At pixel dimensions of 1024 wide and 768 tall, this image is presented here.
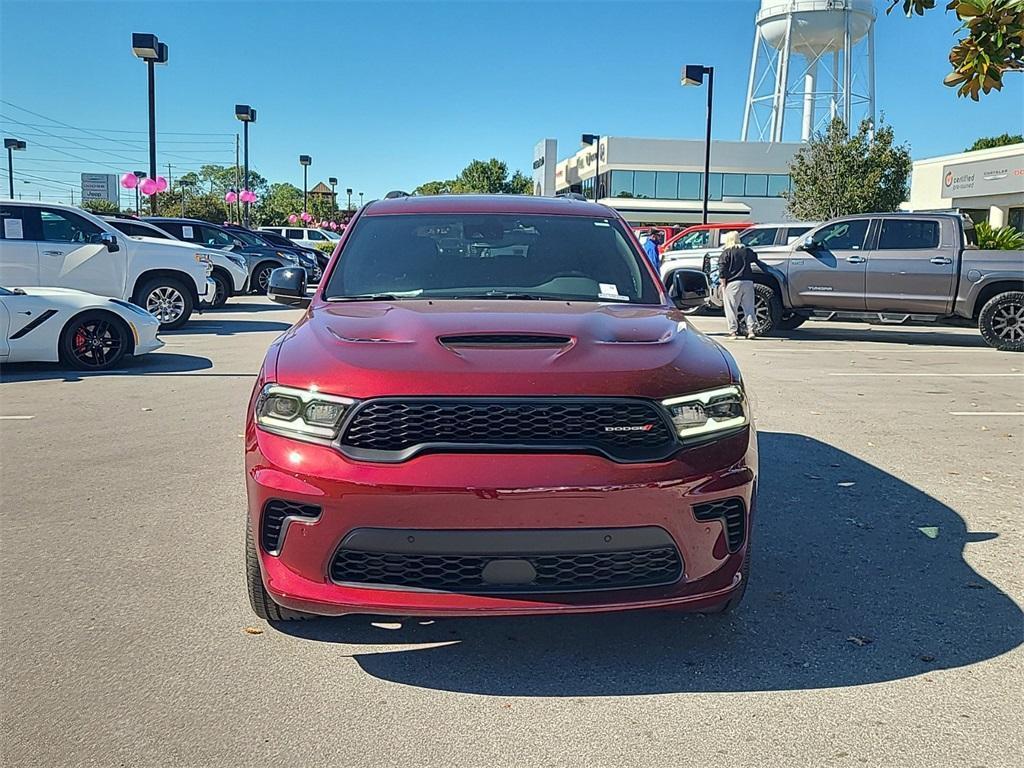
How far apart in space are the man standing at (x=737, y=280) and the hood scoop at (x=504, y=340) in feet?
36.7

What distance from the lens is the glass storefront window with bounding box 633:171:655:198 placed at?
62.9 metres

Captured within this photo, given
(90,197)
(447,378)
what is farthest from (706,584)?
(90,197)

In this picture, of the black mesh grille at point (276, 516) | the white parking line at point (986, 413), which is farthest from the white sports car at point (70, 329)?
the white parking line at point (986, 413)

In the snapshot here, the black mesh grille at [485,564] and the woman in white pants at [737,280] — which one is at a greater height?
the woman in white pants at [737,280]

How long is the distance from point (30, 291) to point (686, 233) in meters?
14.2

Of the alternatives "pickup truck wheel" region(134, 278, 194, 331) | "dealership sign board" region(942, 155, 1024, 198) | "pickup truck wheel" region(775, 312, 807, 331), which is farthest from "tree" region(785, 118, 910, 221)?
"pickup truck wheel" region(134, 278, 194, 331)

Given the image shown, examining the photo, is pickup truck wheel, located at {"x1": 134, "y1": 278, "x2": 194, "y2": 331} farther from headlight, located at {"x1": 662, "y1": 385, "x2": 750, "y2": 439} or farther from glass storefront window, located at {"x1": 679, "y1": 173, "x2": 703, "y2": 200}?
glass storefront window, located at {"x1": 679, "y1": 173, "x2": 703, "y2": 200}

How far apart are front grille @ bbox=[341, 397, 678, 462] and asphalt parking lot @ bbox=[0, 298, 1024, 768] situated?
847mm

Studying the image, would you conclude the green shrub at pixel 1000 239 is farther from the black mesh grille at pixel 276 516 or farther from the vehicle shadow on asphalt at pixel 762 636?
the black mesh grille at pixel 276 516

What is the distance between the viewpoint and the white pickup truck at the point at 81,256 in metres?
12.8

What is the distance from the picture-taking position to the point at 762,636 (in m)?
3.49

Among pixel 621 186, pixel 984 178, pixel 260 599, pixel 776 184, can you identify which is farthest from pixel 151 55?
pixel 776 184

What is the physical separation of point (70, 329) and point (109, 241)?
386 cm

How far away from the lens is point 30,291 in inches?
380
